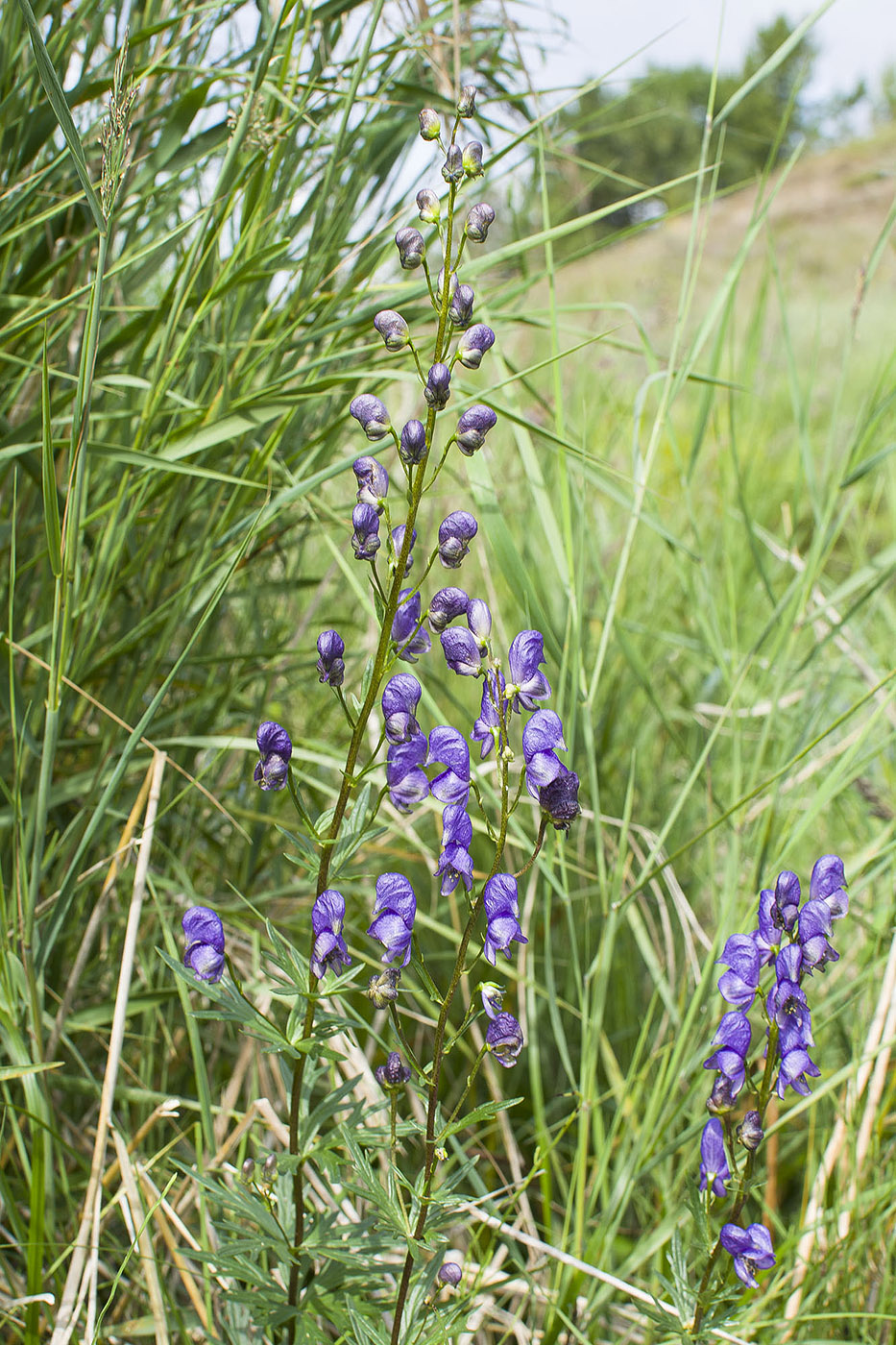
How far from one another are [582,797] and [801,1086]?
3.53 feet

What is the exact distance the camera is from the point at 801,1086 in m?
1.28

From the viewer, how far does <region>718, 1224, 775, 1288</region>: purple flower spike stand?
1.22 metres

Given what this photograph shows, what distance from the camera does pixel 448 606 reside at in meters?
1.15

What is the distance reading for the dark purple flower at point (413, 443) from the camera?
1.09 metres

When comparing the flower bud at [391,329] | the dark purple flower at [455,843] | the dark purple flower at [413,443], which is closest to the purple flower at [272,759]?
the dark purple flower at [455,843]

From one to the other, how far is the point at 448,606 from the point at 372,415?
0.85ft

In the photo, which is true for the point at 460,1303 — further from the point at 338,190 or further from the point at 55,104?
the point at 338,190

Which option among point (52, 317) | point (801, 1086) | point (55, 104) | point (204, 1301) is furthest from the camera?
point (52, 317)

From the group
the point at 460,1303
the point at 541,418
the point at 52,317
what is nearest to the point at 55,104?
the point at 52,317

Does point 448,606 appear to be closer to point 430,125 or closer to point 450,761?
point 450,761

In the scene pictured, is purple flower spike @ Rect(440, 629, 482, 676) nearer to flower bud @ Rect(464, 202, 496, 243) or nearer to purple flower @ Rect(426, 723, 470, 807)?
purple flower @ Rect(426, 723, 470, 807)

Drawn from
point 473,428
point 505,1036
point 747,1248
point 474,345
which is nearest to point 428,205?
point 474,345

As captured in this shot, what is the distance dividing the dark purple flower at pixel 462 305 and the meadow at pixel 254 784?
359 millimetres

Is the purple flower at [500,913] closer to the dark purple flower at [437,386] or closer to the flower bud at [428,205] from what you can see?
the dark purple flower at [437,386]
